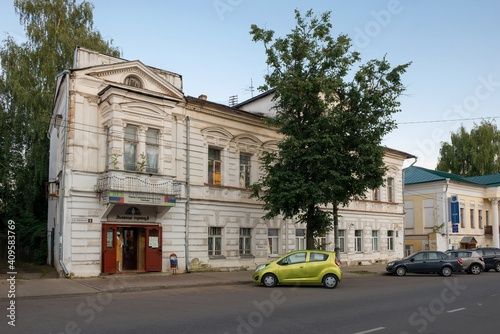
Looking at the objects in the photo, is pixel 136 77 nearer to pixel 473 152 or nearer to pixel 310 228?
pixel 310 228

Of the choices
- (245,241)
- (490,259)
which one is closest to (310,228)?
(245,241)

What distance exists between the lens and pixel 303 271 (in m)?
17.7

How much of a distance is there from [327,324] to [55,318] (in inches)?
242

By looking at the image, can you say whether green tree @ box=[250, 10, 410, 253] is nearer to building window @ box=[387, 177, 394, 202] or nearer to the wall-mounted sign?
the wall-mounted sign

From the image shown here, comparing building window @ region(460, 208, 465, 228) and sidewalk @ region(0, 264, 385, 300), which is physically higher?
building window @ region(460, 208, 465, 228)

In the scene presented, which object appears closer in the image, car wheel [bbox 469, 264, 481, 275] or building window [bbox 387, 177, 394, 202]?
car wheel [bbox 469, 264, 481, 275]

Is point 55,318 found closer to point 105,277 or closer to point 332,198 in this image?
point 105,277

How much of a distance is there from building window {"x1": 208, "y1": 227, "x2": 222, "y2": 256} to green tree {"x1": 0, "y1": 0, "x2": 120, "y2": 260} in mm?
11071

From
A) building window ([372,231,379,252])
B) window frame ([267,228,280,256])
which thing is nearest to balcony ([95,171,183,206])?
window frame ([267,228,280,256])

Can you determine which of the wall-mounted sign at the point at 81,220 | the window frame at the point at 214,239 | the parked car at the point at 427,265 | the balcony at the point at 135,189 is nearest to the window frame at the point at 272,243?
the window frame at the point at 214,239

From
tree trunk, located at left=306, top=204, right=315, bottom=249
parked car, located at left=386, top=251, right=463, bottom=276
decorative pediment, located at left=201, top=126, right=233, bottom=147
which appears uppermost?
decorative pediment, located at left=201, top=126, right=233, bottom=147

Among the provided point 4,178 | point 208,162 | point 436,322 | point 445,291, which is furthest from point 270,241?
point 4,178

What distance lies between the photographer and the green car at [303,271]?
1769 centimetres

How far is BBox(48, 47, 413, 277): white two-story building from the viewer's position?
752 inches
